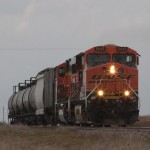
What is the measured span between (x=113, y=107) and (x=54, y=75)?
8762 mm

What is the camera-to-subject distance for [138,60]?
26609 mm

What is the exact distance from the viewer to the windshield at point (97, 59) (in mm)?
26141

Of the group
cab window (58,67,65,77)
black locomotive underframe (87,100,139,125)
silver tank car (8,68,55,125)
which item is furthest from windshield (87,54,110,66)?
silver tank car (8,68,55,125)

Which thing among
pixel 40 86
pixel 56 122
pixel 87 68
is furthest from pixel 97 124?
pixel 40 86

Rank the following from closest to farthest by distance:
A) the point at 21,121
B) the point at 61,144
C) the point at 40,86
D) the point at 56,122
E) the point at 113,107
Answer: the point at 61,144, the point at 113,107, the point at 56,122, the point at 40,86, the point at 21,121

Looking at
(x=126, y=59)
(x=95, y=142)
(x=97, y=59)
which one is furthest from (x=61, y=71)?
(x=95, y=142)

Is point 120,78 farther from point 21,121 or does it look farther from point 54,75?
point 21,121

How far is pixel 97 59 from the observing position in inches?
1035

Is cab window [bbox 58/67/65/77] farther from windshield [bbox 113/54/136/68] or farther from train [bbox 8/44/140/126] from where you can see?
windshield [bbox 113/54/136/68]

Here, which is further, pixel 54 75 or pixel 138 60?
pixel 54 75

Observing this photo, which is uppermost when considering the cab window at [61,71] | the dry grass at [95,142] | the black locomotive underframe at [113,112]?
the cab window at [61,71]

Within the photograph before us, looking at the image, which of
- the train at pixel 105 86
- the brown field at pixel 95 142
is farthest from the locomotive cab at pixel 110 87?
the brown field at pixel 95 142

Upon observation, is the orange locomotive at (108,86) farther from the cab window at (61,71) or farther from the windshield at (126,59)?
the cab window at (61,71)

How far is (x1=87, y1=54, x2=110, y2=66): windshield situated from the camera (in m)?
26.1
